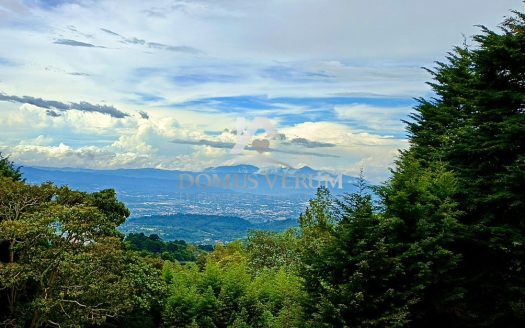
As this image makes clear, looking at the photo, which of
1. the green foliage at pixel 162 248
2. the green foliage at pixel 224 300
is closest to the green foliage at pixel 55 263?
the green foliage at pixel 224 300

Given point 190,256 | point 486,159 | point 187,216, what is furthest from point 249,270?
point 187,216

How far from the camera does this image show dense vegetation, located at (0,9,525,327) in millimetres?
12453

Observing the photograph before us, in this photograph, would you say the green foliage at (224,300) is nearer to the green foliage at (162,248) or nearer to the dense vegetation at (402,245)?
the dense vegetation at (402,245)

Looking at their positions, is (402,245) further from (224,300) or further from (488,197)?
(224,300)

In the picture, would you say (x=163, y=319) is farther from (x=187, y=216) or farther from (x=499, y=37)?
(x=187, y=216)

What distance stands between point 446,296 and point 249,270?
2222 centimetres

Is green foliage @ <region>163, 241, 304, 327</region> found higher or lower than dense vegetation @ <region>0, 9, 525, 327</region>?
lower

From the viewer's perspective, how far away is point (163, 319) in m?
24.7

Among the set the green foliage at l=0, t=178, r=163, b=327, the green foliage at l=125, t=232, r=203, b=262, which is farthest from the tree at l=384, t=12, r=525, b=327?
the green foliage at l=125, t=232, r=203, b=262

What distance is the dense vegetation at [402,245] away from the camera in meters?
12.5

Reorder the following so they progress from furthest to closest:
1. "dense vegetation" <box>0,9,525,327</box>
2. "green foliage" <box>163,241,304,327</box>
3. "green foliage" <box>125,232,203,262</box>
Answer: "green foliage" <box>125,232,203,262</box>
"green foliage" <box>163,241,304,327</box>
"dense vegetation" <box>0,9,525,327</box>

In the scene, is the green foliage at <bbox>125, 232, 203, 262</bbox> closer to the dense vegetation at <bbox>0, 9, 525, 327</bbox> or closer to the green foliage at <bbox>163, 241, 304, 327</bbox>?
the green foliage at <bbox>163, 241, 304, 327</bbox>

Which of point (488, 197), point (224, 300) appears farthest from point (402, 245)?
point (224, 300)

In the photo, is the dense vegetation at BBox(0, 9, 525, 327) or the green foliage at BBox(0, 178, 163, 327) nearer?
the dense vegetation at BBox(0, 9, 525, 327)
